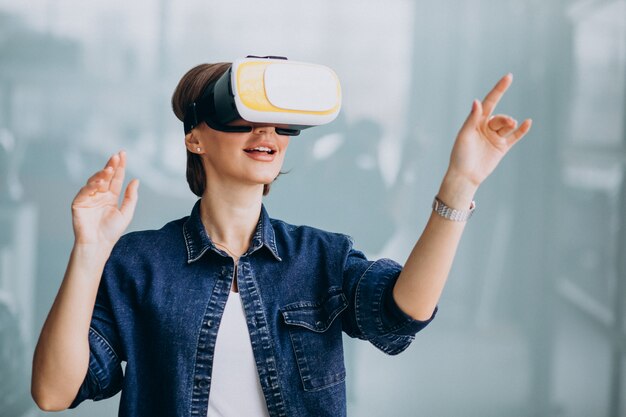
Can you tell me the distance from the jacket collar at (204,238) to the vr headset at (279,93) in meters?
0.21

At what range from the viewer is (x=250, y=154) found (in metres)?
1.45

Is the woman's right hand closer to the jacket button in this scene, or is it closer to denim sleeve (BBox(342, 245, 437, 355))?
the jacket button

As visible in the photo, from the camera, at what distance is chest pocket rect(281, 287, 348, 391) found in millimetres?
1442

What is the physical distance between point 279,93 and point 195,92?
0.85 feet

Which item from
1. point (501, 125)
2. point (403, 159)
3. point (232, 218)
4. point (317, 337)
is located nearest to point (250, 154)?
A: point (232, 218)

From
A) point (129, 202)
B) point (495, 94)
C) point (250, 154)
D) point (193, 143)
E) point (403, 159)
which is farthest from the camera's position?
point (403, 159)

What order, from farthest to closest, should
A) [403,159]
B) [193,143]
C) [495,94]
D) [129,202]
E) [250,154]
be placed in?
[403,159], [193,143], [250,154], [129,202], [495,94]

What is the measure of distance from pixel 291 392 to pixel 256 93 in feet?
1.74

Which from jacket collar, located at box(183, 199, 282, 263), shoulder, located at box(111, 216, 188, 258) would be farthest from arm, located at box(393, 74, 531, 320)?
shoulder, located at box(111, 216, 188, 258)

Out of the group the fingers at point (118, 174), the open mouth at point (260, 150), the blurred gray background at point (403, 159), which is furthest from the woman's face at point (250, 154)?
the blurred gray background at point (403, 159)

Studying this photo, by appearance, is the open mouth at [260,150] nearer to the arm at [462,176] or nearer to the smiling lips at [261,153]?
the smiling lips at [261,153]

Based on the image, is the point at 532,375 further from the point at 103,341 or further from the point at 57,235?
the point at 103,341

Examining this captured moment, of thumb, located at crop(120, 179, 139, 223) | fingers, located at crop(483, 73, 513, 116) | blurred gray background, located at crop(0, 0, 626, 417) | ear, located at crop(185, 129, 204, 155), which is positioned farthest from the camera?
blurred gray background, located at crop(0, 0, 626, 417)

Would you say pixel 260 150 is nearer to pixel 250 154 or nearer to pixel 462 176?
pixel 250 154
